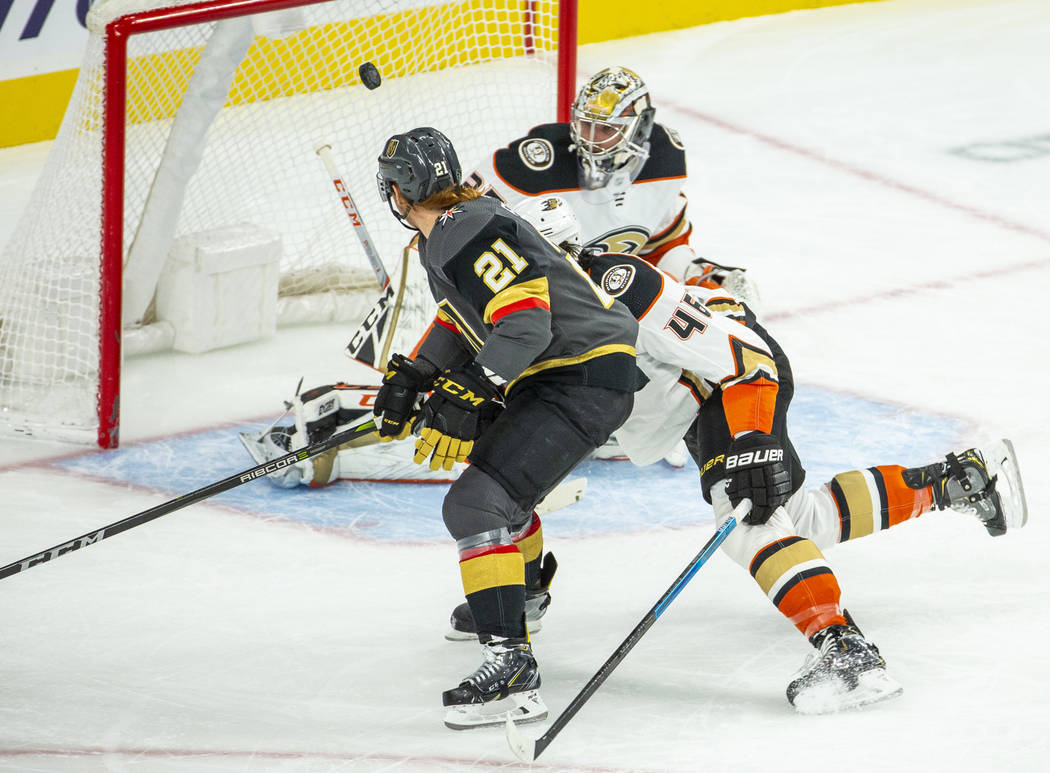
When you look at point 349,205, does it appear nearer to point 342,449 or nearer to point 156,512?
point 342,449

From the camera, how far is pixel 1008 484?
3271 millimetres

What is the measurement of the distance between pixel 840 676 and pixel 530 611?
69cm

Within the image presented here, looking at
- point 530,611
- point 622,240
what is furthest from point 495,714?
point 622,240

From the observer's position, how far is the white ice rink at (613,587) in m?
2.73

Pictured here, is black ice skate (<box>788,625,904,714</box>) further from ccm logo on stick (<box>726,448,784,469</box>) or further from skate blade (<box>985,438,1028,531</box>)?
skate blade (<box>985,438,1028,531</box>)

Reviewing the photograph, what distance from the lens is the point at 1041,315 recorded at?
495 cm

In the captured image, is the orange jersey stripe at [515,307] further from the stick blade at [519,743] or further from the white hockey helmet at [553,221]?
the stick blade at [519,743]

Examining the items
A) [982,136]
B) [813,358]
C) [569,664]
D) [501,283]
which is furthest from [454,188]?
[982,136]

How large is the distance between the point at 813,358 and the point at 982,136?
7.97 ft

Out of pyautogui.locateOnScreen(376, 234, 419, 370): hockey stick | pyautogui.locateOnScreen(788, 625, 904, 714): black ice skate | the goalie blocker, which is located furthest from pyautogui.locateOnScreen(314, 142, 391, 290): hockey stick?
pyautogui.locateOnScreen(788, 625, 904, 714): black ice skate

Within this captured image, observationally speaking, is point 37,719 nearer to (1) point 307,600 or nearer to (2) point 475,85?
(1) point 307,600

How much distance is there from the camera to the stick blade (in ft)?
8.31

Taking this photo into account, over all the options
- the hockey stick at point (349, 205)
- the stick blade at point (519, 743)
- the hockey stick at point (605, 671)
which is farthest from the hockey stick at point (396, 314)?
the stick blade at point (519, 743)

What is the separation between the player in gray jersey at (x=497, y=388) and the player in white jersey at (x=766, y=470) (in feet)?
0.55
